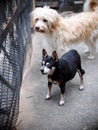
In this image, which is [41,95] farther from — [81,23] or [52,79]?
[81,23]

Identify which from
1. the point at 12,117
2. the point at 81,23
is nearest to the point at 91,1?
the point at 81,23

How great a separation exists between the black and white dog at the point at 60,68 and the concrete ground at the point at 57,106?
0.43 ft

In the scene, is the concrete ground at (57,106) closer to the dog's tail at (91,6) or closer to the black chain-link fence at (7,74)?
the black chain-link fence at (7,74)

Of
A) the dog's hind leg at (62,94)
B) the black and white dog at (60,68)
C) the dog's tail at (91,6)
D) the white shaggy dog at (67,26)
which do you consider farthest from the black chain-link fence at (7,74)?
the dog's tail at (91,6)

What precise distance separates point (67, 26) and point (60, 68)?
1.13 metres

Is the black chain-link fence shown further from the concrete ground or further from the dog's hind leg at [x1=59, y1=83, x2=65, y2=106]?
the dog's hind leg at [x1=59, y1=83, x2=65, y2=106]

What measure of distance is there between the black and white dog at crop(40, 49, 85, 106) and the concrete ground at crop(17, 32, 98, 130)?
0.43ft

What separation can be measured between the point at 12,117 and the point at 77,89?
1.36 meters

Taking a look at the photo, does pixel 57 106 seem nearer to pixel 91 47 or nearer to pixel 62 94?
pixel 62 94

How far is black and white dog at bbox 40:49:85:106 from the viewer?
3707mm

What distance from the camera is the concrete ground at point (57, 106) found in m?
3.54

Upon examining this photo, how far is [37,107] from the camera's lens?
3926 millimetres

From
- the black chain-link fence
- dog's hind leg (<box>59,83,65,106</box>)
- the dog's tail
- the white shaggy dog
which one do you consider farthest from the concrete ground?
the dog's tail

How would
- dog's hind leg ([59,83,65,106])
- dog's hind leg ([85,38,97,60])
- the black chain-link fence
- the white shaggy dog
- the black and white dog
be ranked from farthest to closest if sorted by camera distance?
dog's hind leg ([85,38,97,60]) → the white shaggy dog → dog's hind leg ([59,83,65,106]) → the black and white dog → the black chain-link fence
